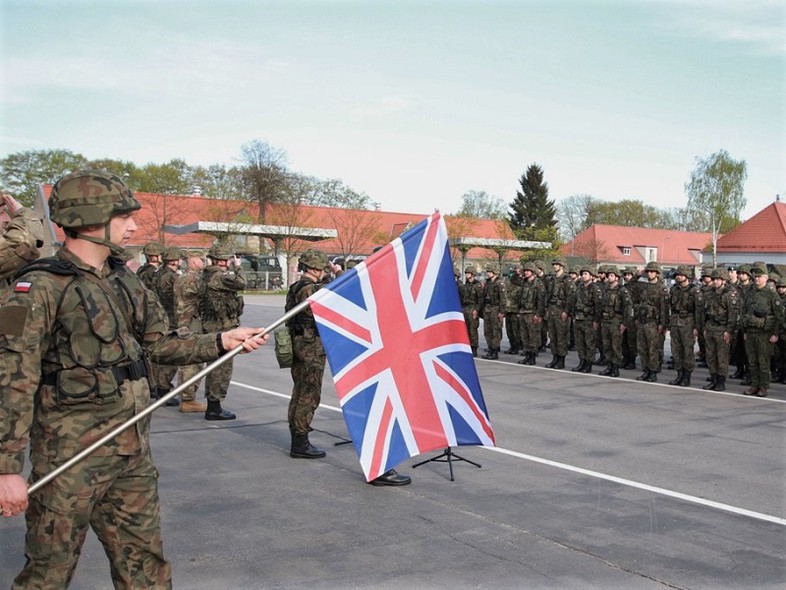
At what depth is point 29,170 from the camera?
5953cm

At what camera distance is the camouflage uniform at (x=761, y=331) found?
38.1 ft

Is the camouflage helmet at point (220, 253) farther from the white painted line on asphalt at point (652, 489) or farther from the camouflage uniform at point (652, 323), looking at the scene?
the camouflage uniform at point (652, 323)

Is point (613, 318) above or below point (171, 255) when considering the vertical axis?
below

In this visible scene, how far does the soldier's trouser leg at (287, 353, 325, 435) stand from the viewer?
7.20 metres

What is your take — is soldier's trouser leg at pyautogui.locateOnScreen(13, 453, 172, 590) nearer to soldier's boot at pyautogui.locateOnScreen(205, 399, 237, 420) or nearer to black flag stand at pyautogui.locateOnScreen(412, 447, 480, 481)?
black flag stand at pyautogui.locateOnScreen(412, 447, 480, 481)

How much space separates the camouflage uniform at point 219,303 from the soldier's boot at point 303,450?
7.12ft

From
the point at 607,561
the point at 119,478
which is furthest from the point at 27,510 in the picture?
the point at 607,561

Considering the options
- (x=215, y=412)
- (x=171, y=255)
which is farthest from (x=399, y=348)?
(x=171, y=255)

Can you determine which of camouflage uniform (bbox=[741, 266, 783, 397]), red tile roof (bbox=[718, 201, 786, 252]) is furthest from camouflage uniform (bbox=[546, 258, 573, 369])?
red tile roof (bbox=[718, 201, 786, 252])

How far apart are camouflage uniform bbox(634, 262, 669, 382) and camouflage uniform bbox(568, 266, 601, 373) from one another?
97 centimetres

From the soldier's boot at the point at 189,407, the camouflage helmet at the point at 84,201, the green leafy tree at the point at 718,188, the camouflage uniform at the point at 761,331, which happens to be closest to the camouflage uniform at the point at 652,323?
the camouflage uniform at the point at 761,331

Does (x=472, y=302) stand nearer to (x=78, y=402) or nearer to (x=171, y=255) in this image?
(x=171, y=255)

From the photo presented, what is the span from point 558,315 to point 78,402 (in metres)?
13.2

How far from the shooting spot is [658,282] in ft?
44.4
